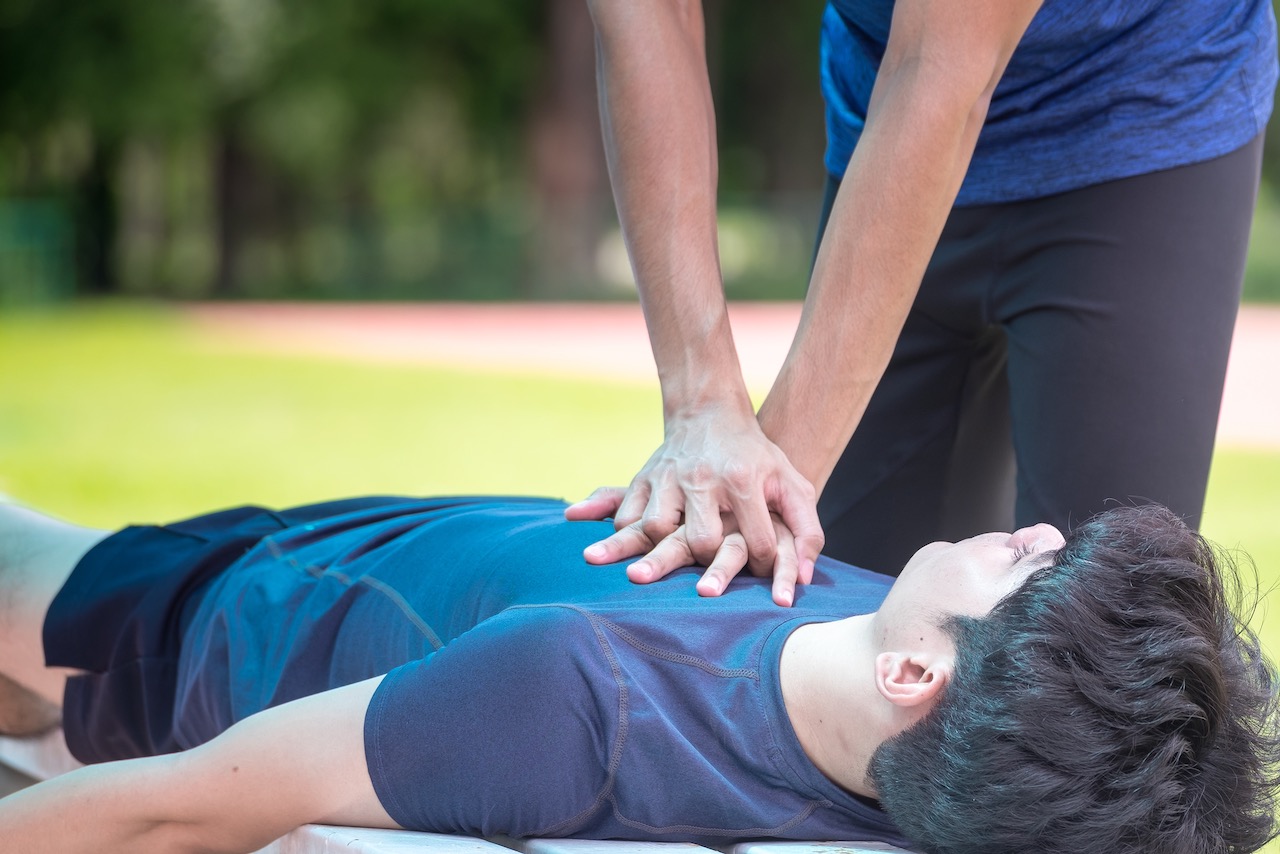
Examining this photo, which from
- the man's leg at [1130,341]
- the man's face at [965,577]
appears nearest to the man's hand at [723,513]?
the man's face at [965,577]

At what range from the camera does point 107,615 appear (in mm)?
2641

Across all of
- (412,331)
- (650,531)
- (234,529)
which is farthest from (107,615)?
(412,331)

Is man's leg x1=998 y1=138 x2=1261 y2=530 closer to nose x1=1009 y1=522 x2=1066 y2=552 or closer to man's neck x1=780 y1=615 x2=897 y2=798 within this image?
nose x1=1009 y1=522 x2=1066 y2=552

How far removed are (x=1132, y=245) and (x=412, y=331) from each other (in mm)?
17014

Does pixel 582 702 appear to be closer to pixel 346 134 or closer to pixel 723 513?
pixel 723 513

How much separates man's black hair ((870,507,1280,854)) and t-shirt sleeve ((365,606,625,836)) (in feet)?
1.27

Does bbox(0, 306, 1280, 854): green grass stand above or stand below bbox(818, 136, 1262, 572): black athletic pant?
below

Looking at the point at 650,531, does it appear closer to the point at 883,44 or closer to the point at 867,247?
the point at 867,247

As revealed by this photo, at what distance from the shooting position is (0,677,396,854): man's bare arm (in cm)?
194

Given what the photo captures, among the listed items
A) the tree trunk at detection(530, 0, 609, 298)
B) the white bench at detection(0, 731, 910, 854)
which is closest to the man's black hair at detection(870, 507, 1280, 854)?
the white bench at detection(0, 731, 910, 854)

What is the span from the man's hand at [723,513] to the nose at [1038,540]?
360 mm

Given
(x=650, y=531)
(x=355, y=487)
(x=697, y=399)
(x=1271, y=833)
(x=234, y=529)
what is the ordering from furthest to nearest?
(x=355, y=487)
(x=234, y=529)
(x=697, y=399)
(x=650, y=531)
(x=1271, y=833)

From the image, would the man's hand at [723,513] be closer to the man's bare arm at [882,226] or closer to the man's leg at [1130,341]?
the man's bare arm at [882,226]

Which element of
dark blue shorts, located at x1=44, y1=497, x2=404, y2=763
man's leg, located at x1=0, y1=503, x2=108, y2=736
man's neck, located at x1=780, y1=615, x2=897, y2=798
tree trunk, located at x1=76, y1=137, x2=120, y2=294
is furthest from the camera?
tree trunk, located at x1=76, y1=137, x2=120, y2=294
